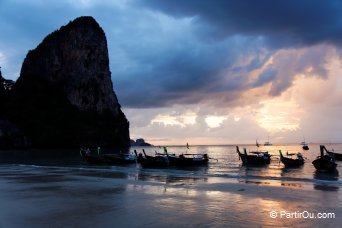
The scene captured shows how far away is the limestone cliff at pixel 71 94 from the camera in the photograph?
532 ft

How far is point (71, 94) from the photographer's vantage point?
17300cm

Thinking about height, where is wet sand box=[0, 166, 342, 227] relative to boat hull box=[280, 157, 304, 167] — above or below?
below

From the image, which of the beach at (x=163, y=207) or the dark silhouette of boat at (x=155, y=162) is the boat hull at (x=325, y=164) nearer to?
the dark silhouette of boat at (x=155, y=162)

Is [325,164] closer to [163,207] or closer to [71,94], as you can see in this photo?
[163,207]

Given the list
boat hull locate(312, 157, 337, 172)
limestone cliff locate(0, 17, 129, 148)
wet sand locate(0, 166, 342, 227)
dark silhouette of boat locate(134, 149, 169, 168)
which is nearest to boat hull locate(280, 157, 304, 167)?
boat hull locate(312, 157, 337, 172)

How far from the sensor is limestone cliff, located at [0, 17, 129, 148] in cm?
16226

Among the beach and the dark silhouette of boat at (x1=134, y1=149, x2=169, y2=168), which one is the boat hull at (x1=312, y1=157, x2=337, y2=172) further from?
the beach

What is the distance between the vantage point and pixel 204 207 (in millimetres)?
15938

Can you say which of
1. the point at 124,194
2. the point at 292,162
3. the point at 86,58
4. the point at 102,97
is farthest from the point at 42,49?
the point at 124,194

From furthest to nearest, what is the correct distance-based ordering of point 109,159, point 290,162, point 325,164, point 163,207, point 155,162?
point 109,159
point 290,162
point 155,162
point 325,164
point 163,207

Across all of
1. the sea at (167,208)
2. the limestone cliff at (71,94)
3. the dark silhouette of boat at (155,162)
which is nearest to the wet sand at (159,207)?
the sea at (167,208)

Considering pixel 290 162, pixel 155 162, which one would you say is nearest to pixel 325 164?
pixel 290 162

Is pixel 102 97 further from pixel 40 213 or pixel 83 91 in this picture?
pixel 40 213

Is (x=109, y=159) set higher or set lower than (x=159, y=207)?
higher
